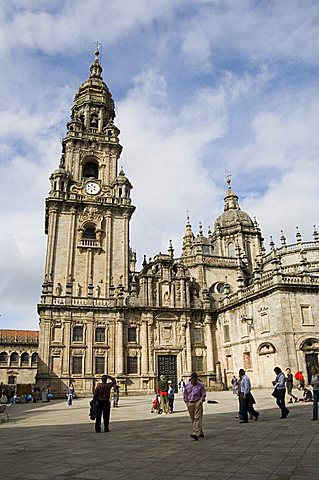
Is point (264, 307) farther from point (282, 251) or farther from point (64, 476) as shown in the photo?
point (64, 476)

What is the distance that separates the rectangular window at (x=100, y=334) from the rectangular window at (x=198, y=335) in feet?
31.2

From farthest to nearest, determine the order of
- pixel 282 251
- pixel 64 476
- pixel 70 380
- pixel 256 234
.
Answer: pixel 256 234 < pixel 282 251 < pixel 70 380 < pixel 64 476

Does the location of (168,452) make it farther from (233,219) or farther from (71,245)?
(233,219)

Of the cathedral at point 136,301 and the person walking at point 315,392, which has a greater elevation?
the cathedral at point 136,301

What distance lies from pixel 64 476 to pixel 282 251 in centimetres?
4373

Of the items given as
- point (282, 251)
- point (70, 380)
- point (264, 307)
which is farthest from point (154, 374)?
point (282, 251)

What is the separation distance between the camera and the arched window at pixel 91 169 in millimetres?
48531

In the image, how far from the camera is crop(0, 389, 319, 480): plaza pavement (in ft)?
23.0

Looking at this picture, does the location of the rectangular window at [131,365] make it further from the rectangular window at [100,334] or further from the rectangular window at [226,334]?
the rectangular window at [226,334]

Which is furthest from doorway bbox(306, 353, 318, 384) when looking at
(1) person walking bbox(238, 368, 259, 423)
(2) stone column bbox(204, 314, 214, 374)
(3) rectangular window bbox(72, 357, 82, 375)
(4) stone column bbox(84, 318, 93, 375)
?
(3) rectangular window bbox(72, 357, 82, 375)

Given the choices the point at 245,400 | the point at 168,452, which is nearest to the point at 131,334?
the point at 245,400

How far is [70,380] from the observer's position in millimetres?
36750

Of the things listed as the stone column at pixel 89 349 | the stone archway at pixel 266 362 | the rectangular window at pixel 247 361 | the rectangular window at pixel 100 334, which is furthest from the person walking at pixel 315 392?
the rectangular window at pixel 100 334

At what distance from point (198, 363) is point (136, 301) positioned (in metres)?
8.91
